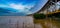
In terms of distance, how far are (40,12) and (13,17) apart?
1.60 ft

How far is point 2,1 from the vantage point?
2.80m

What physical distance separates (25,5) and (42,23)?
45 cm

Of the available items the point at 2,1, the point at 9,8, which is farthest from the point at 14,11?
the point at 2,1

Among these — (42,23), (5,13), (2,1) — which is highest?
(2,1)

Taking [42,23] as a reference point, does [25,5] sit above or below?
above

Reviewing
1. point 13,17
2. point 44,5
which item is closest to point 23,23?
point 13,17

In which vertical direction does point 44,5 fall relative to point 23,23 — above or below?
above

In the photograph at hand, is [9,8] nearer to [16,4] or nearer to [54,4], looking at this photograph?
[16,4]

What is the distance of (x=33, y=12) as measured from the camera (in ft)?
9.23

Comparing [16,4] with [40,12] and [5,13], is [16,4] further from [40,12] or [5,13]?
[40,12]

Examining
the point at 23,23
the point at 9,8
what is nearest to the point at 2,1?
the point at 9,8

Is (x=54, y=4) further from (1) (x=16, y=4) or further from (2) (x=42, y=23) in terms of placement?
(1) (x=16, y=4)

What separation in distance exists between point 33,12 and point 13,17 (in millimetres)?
368

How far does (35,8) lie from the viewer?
2.81m
